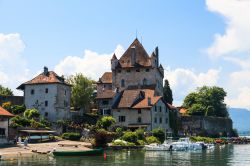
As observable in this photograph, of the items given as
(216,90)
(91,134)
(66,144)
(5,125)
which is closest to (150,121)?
(91,134)

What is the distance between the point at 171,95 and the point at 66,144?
6067cm

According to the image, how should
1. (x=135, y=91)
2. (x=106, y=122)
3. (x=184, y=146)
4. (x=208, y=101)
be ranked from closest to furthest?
(x=184, y=146) → (x=106, y=122) → (x=135, y=91) → (x=208, y=101)

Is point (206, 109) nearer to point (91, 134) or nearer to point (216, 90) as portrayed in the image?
point (216, 90)

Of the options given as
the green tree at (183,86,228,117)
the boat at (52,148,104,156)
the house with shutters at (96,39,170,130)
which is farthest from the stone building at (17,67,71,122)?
the green tree at (183,86,228,117)

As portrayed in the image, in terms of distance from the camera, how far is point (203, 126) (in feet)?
409

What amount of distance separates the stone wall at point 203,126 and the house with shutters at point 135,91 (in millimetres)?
11377

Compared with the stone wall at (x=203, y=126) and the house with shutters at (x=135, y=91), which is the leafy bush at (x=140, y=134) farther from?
the stone wall at (x=203, y=126)

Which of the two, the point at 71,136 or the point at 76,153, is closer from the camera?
the point at 76,153

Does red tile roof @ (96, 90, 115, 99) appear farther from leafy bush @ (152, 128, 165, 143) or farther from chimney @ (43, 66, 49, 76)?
leafy bush @ (152, 128, 165, 143)

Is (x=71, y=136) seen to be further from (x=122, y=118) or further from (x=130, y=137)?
(x=122, y=118)

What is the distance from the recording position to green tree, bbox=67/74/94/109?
11175cm

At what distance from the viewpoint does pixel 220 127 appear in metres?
135

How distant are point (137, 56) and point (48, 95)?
1267 inches

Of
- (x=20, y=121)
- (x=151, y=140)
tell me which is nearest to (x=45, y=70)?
(x=20, y=121)
